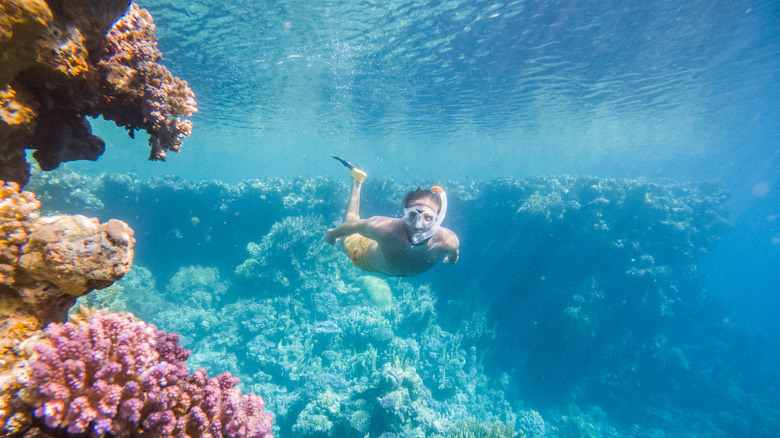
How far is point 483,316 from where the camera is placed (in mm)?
13773

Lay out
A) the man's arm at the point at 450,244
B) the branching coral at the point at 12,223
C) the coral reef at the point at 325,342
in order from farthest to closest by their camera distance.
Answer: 1. the coral reef at the point at 325,342
2. the man's arm at the point at 450,244
3. the branching coral at the point at 12,223

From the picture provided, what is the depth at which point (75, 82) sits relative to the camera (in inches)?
96.4

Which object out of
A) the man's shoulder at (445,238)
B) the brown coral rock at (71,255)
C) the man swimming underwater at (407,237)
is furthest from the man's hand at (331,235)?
the brown coral rock at (71,255)

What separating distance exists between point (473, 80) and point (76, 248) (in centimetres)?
1908

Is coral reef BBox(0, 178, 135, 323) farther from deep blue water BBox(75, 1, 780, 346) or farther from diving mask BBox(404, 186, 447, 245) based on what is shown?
deep blue water BBox(75, 1, 780, 346)

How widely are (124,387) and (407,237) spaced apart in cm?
300

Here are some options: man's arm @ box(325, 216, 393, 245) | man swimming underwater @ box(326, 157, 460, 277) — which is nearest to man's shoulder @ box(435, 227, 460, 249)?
man swimming underwater @ box(326, 157, 460, 277)

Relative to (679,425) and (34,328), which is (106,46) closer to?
Answer: (34,328)

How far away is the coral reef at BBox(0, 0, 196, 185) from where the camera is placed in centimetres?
195

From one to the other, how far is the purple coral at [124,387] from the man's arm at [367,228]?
2.54 m

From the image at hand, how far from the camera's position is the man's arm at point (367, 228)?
4.27 m

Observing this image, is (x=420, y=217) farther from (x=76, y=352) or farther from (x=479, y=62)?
(x=479, y=62)

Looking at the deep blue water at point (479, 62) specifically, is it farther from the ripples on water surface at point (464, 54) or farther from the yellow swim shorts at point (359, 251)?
the yellow swim shorts at point (359, 251)

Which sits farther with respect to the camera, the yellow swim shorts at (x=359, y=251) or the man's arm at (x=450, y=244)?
the yellow swim shorts at (x=359, y=251)
